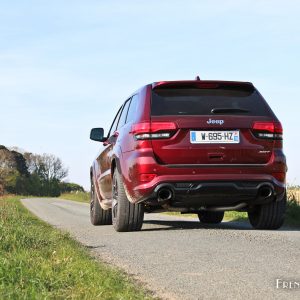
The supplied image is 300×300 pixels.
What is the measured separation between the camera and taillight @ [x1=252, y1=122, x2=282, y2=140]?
7277mm

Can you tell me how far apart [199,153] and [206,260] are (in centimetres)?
210

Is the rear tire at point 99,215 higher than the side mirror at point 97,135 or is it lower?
lower

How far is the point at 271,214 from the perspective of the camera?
7.87m

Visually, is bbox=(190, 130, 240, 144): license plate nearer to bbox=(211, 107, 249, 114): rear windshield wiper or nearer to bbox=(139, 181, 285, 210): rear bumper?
bbox=(211, 107, 249, 114): rear windshield wiper

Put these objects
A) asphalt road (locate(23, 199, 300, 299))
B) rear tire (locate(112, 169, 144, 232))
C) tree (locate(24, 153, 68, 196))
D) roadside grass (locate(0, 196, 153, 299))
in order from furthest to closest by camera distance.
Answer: tree (locate(24, 153, 68, 196)) → rear tire (locate(112, 169, 144, 232)) → asphalt road (locate(23, 199, 300, 299)) → roadside grass (locate(0, 196, 153, 299))

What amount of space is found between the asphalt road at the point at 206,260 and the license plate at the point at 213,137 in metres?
1.15

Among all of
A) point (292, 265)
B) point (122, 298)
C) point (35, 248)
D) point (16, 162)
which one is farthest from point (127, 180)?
point (16, 162)

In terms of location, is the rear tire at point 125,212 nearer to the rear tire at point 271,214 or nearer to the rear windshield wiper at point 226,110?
the rear windshield wiper at point 226,110

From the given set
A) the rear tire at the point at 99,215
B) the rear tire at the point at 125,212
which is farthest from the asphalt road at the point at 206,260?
the rear tire at the point at 99,215

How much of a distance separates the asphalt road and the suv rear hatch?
0.99 meters

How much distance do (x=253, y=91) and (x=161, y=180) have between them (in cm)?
184

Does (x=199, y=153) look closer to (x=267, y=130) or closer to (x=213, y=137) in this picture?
(x=213, y=137)

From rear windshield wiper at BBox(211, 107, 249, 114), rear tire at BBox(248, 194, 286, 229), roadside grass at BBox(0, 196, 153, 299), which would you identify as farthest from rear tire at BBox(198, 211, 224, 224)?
roadside grass at BBox(0, 196, 153, 299)

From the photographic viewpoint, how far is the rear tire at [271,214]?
7840 millimetres
